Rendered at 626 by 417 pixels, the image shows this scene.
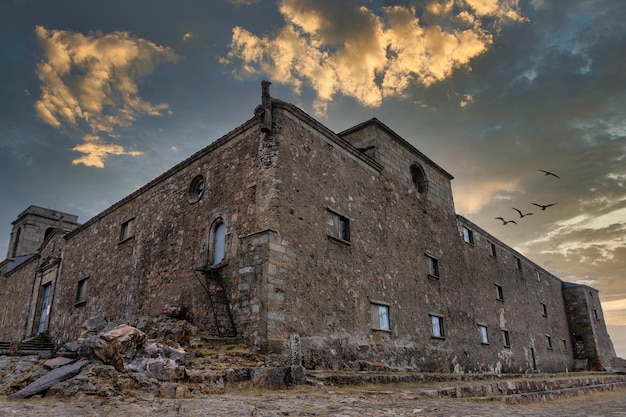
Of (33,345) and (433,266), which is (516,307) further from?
(33,345)

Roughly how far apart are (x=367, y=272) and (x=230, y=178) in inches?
193

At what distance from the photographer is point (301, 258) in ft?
36.2

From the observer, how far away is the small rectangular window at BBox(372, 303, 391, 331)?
1273 centimetres

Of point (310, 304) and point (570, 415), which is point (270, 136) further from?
point (570, 415)

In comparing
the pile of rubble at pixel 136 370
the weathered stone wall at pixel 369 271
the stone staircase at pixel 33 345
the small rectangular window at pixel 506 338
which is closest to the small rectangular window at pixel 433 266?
the weathered stone wall at pixel 369 271

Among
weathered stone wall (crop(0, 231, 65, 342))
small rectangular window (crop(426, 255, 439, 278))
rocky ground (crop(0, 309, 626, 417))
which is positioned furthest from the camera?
weathered stone wall (crop(0, 231, 65, 342))

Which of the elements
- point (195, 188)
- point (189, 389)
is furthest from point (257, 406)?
point (195, 188)

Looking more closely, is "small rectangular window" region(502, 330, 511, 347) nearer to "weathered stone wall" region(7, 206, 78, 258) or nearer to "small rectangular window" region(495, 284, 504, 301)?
"small rectangular window" region(495, 284, 504, 301)

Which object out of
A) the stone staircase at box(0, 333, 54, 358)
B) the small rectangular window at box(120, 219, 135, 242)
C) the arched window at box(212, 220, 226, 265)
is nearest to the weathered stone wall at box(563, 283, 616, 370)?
the arched window at box(212, 220, 226, 265)

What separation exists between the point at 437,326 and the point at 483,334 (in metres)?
4.39

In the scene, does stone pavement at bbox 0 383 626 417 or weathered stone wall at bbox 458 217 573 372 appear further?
weathered stone wall at bbox 458 217 573 372

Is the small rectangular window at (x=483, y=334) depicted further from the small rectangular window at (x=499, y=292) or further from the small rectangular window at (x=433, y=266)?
the small rectangular window at (x=433, y=266)

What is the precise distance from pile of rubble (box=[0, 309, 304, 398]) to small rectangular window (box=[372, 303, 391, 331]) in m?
4.54

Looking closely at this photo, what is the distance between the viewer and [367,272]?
514 inches
